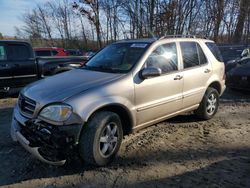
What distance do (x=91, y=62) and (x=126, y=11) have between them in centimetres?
1928

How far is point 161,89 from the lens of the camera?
15.4 ft

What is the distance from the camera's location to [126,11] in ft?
76.9

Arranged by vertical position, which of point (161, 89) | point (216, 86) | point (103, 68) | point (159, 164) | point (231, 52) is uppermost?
point (103, 68)

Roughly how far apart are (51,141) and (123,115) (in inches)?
47.8

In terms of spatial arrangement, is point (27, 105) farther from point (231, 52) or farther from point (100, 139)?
point (231, 52)

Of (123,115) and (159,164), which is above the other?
(123,115)

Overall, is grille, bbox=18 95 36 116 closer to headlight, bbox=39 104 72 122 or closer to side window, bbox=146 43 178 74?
headlight, bbox=39 104 72 122

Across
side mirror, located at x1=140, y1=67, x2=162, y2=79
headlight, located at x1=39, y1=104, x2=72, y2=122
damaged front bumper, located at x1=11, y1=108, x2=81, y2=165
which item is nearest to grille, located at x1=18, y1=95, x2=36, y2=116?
damaged front bumper, located at x1=11, y1=108, x2=81, y2=165

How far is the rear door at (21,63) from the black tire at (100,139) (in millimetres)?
4721

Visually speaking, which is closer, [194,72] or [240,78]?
[194,72]

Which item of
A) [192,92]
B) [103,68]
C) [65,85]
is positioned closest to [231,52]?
[192,92]

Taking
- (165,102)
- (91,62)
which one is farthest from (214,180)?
(91,62)

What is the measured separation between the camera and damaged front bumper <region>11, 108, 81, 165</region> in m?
3.44

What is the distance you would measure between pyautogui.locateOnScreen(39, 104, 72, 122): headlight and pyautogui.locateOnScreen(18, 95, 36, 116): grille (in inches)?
13.0
